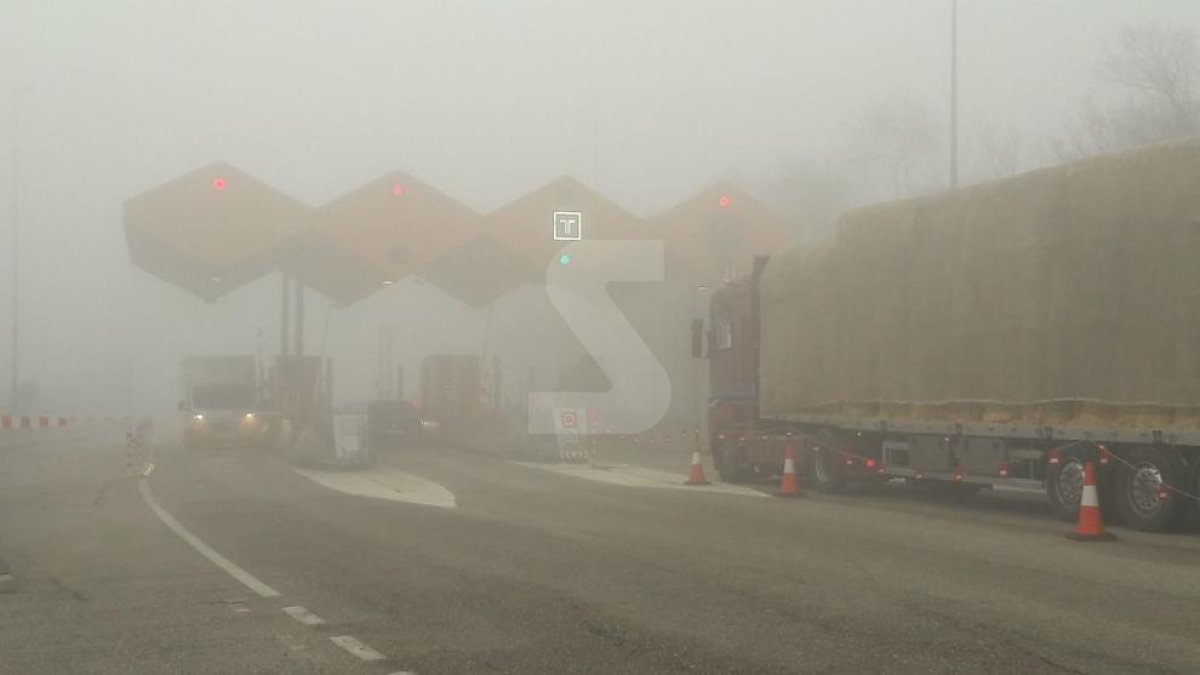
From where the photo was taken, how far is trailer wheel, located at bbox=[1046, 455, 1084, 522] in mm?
15793

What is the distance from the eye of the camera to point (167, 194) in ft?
127

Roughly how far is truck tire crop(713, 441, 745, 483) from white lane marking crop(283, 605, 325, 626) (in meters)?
14.6

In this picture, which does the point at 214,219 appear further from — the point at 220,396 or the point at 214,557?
the point at 214,557

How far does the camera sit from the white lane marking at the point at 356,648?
26.5 feet

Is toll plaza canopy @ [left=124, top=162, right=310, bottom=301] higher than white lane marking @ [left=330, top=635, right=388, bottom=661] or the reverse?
higher

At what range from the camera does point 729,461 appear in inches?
955

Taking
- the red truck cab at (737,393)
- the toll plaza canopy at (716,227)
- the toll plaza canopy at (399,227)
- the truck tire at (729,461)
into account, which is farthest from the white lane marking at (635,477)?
the toll plaza canopy at (716,227)

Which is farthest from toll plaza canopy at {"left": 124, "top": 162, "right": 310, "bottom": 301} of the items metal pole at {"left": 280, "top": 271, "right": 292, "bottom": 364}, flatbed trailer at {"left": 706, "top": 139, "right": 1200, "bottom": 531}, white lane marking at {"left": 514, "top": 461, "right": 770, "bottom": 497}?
flatbed trailer at {"left": 706, "top": 139, "right": 1200, "bottom": 531}

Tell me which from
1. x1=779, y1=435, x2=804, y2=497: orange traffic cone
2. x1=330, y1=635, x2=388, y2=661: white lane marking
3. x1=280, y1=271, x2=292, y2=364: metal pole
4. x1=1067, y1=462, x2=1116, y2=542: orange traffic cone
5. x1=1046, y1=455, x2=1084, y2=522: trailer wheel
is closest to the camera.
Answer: x1=330, y1=635, x2=388, y2=661: white lane marking

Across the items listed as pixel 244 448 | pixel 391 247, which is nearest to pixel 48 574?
pixel 244 448

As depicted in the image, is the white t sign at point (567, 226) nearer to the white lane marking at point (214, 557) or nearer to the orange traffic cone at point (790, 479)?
the orange traffic cone at point (790, 479)

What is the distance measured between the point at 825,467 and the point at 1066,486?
5538 millimetres

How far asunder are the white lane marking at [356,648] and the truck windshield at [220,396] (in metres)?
33.4

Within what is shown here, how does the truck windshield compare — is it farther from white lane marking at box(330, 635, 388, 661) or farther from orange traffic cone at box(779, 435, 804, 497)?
white lane marking at box(330, 635, 388, 661)
